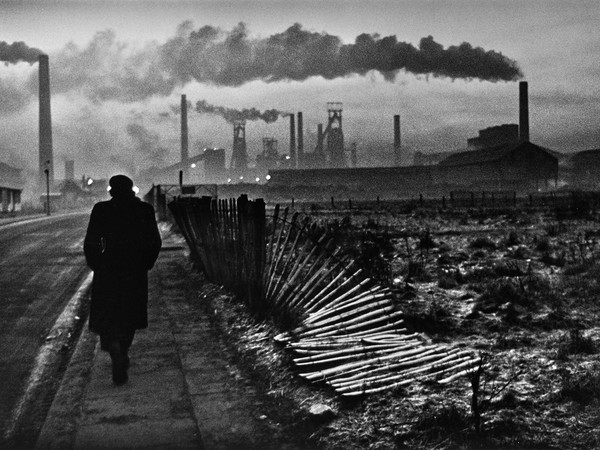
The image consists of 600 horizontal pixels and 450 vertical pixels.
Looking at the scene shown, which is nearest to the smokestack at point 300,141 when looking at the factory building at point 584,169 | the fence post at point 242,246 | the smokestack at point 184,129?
the smokestack at point 184,129

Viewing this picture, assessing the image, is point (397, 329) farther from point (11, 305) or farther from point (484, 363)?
point (11, 305)

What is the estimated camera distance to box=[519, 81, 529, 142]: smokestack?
66.2 metres

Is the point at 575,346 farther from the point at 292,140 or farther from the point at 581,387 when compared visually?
the point at 292,140

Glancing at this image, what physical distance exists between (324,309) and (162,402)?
6.97 feet

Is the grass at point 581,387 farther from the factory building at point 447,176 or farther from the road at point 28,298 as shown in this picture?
the factory building at point 447,176

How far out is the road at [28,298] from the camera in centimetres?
555

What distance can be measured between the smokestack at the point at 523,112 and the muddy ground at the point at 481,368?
59.1 m

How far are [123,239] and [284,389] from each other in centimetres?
176

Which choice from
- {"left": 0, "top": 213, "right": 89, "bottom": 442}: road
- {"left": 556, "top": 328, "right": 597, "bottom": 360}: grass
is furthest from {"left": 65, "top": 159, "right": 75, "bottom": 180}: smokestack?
{"left": 556, "top": 328, "right": 597, "bottom": 360}: grass

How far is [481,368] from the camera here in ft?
14.8

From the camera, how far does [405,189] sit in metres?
75.6

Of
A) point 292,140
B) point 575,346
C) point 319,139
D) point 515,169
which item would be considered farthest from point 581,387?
point 319,139

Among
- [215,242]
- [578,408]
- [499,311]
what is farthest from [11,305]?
[578,408]

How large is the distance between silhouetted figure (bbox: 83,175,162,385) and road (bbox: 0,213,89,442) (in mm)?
670
